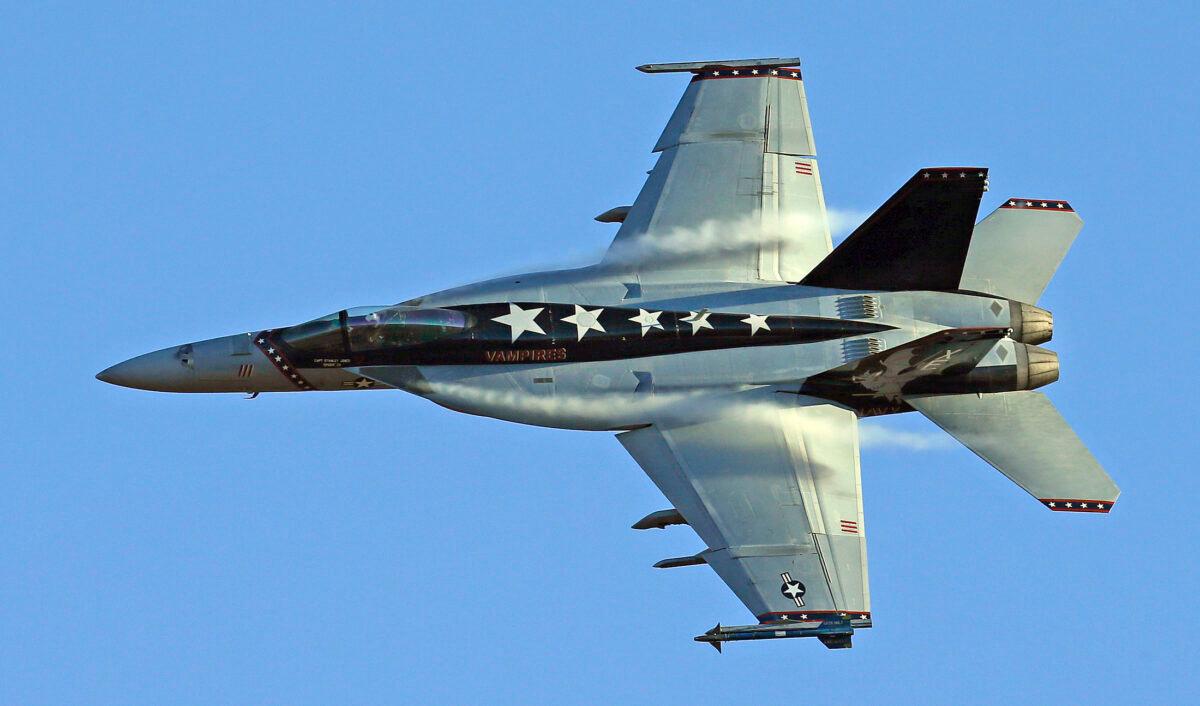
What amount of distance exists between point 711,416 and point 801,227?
3621 millimetres

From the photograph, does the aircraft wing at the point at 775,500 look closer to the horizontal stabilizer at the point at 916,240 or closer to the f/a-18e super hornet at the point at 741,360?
the f/a-18e super hornet at the point at 741,360

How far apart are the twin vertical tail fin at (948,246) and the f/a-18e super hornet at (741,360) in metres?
0.03

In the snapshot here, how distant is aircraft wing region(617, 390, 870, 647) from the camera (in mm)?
26266

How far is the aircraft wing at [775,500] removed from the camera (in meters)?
26.3

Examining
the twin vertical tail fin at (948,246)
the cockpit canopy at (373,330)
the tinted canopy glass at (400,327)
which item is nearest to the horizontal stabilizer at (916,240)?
the twin vertical tail fin at (948,246)

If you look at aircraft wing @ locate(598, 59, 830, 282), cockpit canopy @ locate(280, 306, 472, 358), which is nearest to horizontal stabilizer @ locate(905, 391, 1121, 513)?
aircraft wing @ locate(598, 59, 830, 282)

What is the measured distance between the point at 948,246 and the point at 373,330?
852 cm

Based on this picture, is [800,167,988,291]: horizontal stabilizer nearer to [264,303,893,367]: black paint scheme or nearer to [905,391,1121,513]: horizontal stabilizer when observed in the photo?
[264,303,893,367]: black paint scheme

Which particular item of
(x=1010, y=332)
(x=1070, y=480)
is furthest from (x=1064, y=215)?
(x=1070, y=480)

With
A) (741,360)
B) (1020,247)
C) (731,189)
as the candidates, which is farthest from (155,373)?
(1020,247)

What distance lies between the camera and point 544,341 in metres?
28.3

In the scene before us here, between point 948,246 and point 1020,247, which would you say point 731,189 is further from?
point 1020,247

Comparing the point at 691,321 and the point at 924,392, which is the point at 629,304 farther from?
the point at 924,392

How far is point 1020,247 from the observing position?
2969 centimetres
